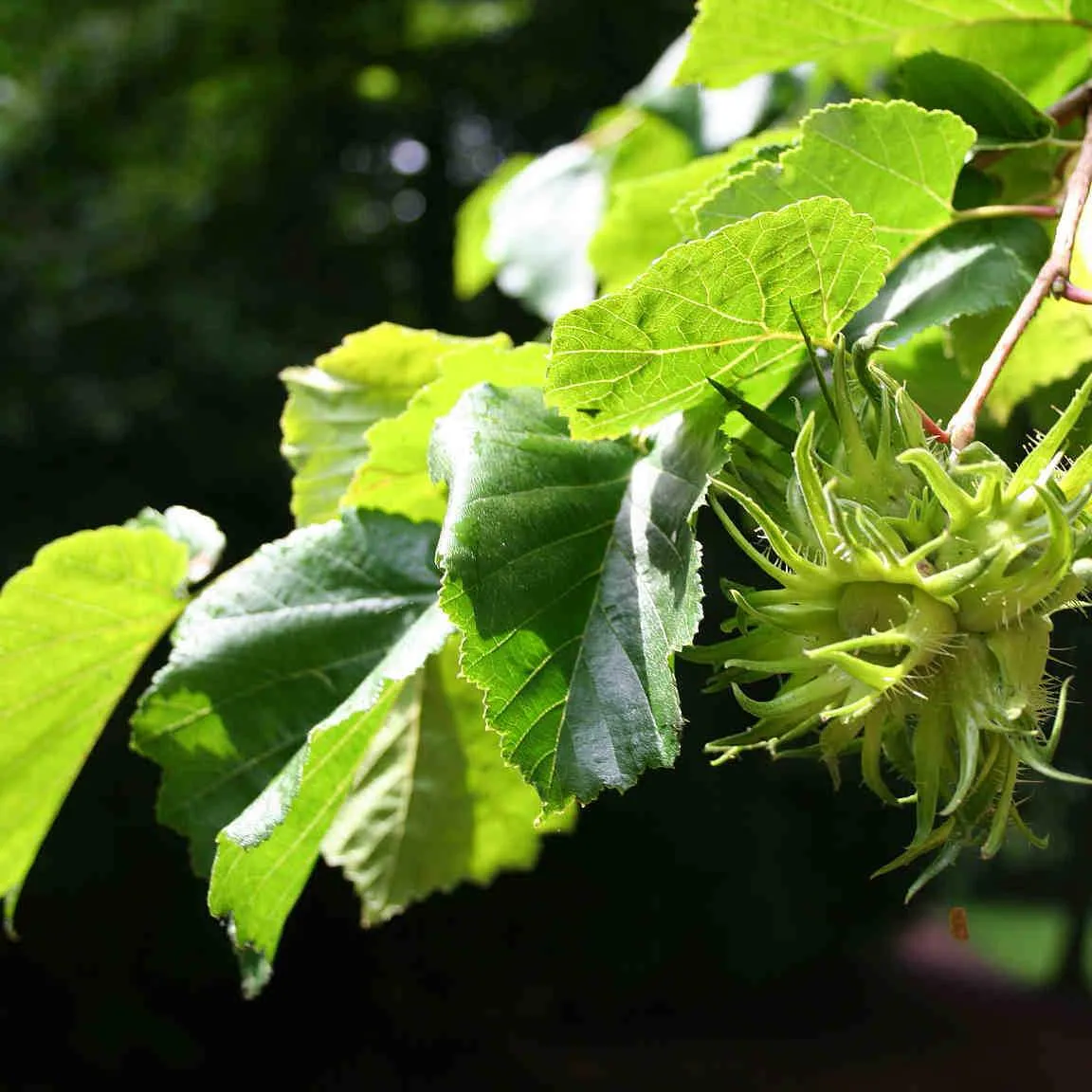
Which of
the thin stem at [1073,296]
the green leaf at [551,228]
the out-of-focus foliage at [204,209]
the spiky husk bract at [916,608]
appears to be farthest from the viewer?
the out-of-focus foliage at [204,209]

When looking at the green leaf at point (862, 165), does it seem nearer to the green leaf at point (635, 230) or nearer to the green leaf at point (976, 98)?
the green leaf at point (976, 98)

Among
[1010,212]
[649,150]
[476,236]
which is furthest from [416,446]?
[476,236]

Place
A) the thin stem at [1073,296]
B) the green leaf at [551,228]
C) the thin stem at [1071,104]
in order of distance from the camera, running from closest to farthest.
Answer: the thin stem at [1073,296] → the thin stem at [1071,104] → the green leaf at [551,228]

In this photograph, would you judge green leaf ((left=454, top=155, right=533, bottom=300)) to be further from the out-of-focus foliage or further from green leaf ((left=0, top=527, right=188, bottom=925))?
the out-of-focus foliage

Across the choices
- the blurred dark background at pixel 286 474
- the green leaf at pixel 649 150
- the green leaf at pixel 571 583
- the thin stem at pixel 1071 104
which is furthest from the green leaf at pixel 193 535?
the blurred dark background at pixel 286 474

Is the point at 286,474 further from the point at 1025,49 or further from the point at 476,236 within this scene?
the point at 1025,49

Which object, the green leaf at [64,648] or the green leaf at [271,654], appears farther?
the green leaf at [64,648]

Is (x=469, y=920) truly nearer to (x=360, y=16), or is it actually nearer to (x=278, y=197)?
(x=278, y=197)

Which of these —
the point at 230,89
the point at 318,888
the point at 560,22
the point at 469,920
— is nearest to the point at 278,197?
the point at 230,89
